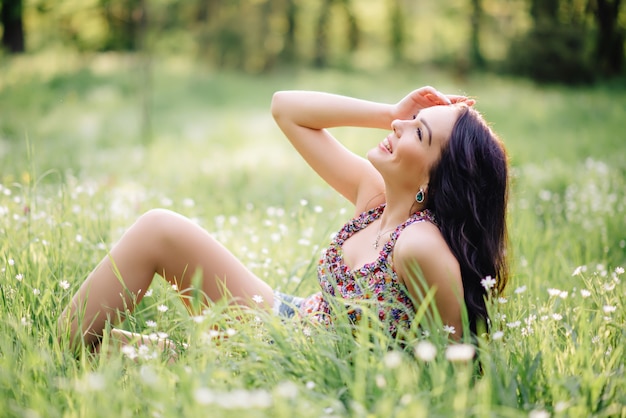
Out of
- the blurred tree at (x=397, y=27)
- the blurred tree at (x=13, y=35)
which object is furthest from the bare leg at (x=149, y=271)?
the blurred tree at (x=397, y=27)

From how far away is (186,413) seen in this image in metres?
1.49

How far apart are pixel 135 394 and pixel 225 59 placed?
2024 cm

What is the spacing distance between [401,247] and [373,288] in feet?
0.75

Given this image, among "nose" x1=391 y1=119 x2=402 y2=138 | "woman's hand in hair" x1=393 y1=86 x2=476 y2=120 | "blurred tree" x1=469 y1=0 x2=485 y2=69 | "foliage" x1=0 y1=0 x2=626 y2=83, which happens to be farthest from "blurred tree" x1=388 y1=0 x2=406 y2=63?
"nose" x1=391 y1=119 x2=402 y2=138

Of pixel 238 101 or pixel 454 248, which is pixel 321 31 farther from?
pixel 454 248

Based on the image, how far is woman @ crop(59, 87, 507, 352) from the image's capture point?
2.07 m

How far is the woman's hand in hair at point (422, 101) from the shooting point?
2.48 m

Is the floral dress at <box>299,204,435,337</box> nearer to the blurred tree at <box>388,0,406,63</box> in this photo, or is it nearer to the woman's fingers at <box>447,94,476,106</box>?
the woman's fingers at <box>447,94,476,106</box>

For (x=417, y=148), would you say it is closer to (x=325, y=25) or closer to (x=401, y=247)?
(x=401, y=247)

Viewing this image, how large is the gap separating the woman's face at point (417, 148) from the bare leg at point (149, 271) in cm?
73

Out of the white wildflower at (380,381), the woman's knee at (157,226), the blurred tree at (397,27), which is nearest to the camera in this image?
the white wildflower at (380,381)

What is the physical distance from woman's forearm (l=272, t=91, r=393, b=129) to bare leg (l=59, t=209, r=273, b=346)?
0.74 m

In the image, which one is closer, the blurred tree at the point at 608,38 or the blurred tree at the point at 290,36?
the blurred tree at the point at 608,38

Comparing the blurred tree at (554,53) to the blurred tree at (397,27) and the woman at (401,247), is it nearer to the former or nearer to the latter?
the blurred tree at (397,27)
